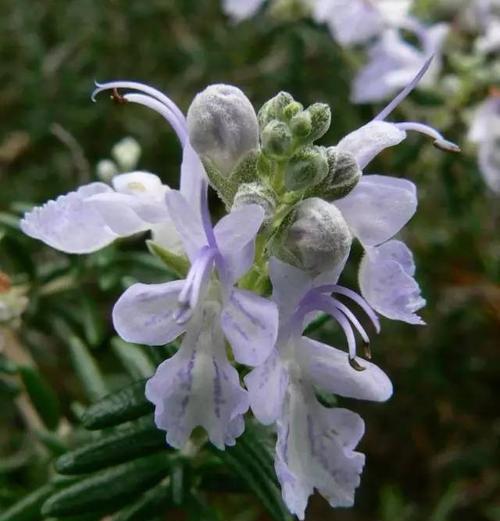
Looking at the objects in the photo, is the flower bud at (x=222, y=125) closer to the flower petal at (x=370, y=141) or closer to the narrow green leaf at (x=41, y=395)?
the flower petal at (x=370, y=141)

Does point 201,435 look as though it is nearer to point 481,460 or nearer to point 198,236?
point 198,236

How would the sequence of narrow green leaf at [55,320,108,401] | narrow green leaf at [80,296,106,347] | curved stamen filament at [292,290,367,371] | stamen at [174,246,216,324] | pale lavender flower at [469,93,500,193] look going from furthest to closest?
pale lavender flower at [469,93,500,193] → narrow green leaf at [80,296,106,347] → narrow green leaf at [55,320,108,401] → curved stamen filament at [292,290,367,371] → stamen at [174,246,216,324]

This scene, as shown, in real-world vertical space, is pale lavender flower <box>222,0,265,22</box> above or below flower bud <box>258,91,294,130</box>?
below

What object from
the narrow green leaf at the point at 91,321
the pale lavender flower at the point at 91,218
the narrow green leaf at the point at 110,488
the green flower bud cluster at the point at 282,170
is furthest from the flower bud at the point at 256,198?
the narrow green leaf at the point at 91,321

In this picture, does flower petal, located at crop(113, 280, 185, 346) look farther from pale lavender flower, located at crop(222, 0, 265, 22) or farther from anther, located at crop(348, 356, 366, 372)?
pale lavender flower, located at crop(222, 0, 265, 22)

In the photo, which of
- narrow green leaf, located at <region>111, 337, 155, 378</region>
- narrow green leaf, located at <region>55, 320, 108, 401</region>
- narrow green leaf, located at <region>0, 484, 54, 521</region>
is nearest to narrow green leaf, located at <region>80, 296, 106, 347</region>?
narrow green leaf, located at <region>55, 320, 108, 401</region>

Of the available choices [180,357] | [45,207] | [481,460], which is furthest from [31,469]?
[481,460]
